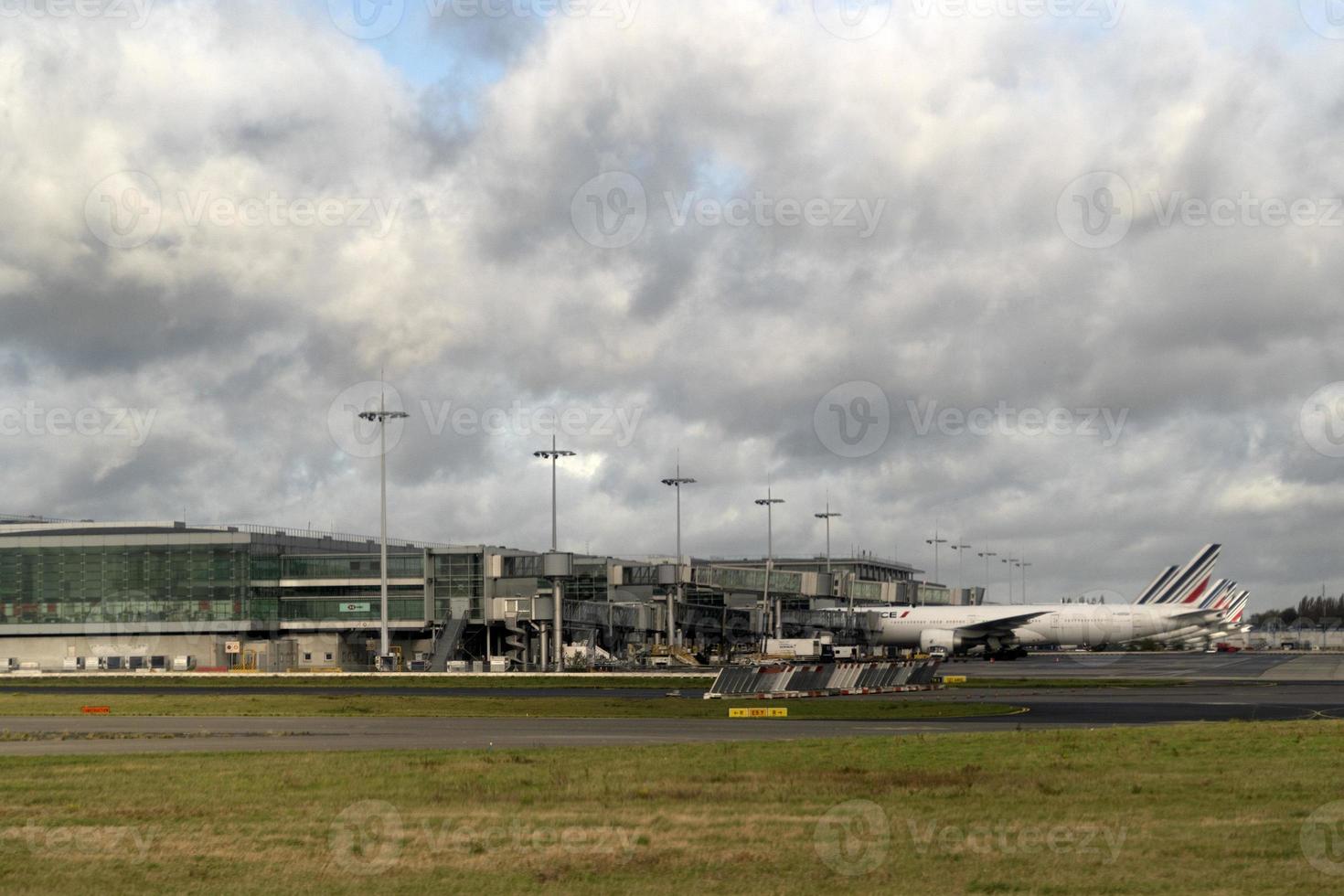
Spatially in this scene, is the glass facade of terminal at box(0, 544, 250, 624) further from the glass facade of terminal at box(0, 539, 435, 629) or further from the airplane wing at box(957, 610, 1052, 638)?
the airplane wing at box(957, 610, 1052, 638)

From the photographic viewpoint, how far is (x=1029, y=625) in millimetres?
133250

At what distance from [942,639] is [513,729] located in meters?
93.0

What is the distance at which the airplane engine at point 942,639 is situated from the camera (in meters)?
126

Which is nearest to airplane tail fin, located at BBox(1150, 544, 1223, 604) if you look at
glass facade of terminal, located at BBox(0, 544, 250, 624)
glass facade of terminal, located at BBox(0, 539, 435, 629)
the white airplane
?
the white airplane

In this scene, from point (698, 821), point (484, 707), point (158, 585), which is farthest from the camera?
point (158, 585)

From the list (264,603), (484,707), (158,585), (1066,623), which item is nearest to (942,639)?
(1066,623)

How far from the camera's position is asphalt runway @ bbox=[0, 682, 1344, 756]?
1312 inches

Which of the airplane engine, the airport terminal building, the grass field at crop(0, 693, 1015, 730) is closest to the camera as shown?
the grass field at crop(0, 693, 1015, 730)

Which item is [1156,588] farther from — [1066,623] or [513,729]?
[513,729]

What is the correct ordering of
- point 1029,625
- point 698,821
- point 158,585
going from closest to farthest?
point 698,821 → point 158,585 → point 1029,625

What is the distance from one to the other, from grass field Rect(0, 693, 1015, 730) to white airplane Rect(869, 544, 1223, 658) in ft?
248

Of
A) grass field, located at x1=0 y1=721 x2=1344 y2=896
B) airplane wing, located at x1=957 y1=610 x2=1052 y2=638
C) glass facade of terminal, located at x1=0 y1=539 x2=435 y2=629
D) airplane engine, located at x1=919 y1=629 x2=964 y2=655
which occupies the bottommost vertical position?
airplane engine, located at x1=919 y1=629 x2=964 y2=655

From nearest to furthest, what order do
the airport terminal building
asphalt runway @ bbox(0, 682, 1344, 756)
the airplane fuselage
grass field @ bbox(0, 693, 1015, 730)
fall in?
asphalt runway @ bbox(0, 682, 1344, 756), grass field @ bbox(0, 693, 1015, 730), the airport terminal building, the airplane fuselage

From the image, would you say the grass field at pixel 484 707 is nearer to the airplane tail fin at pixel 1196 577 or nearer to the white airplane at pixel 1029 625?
the white airplane at pixel 1029 625
